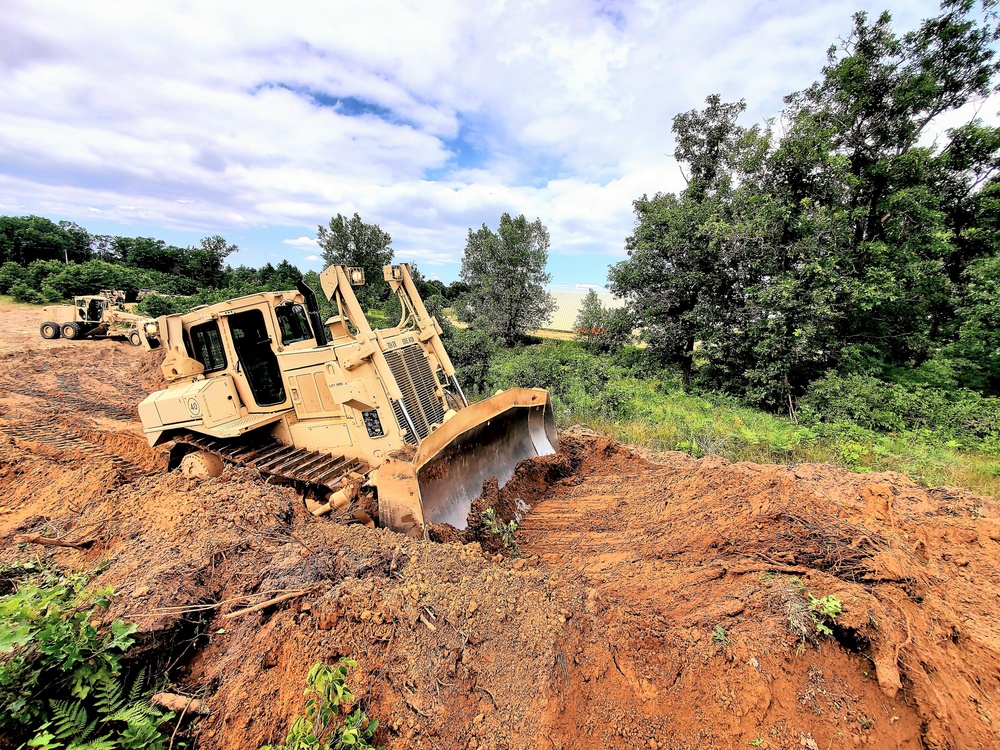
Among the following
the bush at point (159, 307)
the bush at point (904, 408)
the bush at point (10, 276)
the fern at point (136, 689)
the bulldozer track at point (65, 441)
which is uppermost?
the bush at point (10, 276)

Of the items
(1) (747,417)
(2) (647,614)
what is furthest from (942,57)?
(2) (647,614)

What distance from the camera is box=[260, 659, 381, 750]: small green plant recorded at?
2018 millimetres

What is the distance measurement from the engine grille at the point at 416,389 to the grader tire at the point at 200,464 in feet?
9.05

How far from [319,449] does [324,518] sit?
1.35 meters

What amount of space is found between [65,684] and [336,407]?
3569 mm

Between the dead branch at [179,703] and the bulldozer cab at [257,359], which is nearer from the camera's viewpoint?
the dead branch at [179,703]

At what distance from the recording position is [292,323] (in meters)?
6.12

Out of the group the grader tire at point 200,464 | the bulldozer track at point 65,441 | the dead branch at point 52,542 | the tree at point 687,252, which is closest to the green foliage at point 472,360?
the tree at point 687,252

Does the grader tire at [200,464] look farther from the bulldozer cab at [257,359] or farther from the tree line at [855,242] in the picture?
the tree line at [855,242]

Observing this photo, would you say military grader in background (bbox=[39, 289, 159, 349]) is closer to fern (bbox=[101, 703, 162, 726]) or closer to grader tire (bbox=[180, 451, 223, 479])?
grader tire (bbox=[180, 451, 223, 479])

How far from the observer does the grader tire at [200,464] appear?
5542mm

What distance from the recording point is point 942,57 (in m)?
11.8

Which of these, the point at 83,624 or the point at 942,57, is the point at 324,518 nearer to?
the point at 83,624

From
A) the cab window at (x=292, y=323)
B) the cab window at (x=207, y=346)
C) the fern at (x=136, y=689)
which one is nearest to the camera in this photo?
the fern at (x=136, y=689)
